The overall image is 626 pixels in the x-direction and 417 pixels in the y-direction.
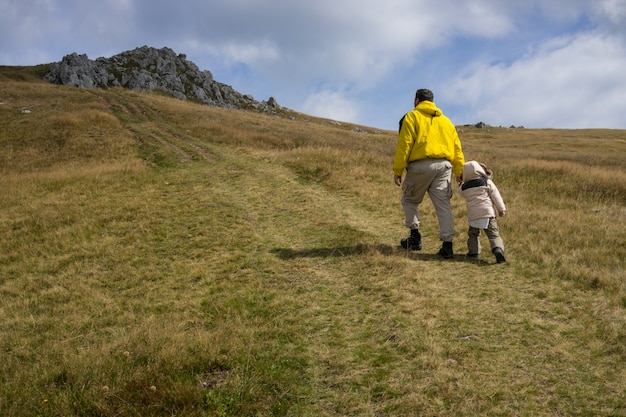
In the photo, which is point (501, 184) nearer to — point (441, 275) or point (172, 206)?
point (441, 275)

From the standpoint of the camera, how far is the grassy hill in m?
4.07

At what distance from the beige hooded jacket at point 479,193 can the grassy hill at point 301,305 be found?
3.27ft

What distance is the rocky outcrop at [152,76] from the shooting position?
7262cm

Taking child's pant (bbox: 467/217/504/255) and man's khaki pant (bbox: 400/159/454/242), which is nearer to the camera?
child's pant (bbox: 467/217/504/255)

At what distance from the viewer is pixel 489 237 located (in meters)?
7.83

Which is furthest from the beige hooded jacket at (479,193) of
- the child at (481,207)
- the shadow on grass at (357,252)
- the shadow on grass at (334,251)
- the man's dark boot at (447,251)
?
the shadow on grass at (334,251)

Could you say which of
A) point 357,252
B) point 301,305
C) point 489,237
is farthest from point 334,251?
point 489,237

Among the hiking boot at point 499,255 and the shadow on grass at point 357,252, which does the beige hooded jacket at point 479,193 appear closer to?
the hiking boot at point 499,255

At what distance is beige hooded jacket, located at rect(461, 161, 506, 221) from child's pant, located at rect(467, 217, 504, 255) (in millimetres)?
218

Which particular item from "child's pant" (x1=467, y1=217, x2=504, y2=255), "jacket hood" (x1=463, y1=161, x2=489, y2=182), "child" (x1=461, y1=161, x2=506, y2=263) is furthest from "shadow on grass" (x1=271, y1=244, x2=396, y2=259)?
"jacket hood" (x1=463, y1=161, x2=489, y2=182)

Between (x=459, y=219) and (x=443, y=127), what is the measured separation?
13.7ft

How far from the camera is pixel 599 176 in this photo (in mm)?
15844

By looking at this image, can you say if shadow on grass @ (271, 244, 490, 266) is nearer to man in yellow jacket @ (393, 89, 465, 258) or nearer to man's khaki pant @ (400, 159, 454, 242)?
man in yellow jacket @ (393, 89, 465, 258)

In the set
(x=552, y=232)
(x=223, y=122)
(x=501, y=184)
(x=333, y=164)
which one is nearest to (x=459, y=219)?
(x=552, y=232)
